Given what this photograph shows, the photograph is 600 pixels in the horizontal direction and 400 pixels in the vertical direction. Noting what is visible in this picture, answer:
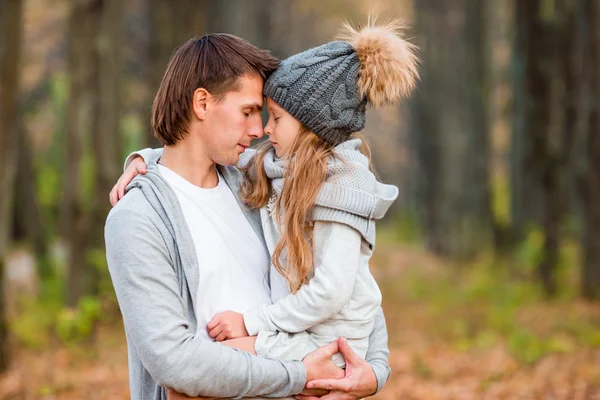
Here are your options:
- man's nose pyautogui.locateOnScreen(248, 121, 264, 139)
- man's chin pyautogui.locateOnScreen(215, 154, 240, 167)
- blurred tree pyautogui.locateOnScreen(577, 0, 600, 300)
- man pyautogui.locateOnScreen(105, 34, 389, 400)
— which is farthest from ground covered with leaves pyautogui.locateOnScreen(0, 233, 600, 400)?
man's nose pyautogui.locateOnScreen(248, 121, 264, 139)

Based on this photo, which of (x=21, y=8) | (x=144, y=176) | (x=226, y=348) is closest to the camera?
(x=226, y=348)

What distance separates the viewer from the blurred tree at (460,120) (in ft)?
56.0

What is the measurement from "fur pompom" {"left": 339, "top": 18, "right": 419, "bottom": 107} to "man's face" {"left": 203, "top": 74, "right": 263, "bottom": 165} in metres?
0.44

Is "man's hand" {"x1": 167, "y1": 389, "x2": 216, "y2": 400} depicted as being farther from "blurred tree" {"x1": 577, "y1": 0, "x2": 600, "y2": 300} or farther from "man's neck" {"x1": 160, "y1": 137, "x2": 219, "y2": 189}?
"blurred tree" {"x1": 577, "y1": 0, "x2": 600, "y2": 300}

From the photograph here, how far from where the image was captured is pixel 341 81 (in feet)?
11.0

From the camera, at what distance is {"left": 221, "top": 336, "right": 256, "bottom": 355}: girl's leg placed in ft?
10.1

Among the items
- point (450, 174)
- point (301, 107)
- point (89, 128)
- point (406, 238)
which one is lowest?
point (406, 238)

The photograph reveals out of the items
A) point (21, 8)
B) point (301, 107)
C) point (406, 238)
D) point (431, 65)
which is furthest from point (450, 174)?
point (301, 107)

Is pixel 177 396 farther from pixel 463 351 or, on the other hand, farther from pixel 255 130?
pixel 463 351

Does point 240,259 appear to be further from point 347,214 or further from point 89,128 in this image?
point 89,128

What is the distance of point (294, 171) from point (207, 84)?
469mm

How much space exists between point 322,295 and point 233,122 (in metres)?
0.75

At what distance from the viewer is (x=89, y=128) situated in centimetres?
1063

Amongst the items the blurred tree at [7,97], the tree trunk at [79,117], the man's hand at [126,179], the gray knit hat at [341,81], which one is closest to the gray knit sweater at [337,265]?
the gray knit hat at [341,81]
